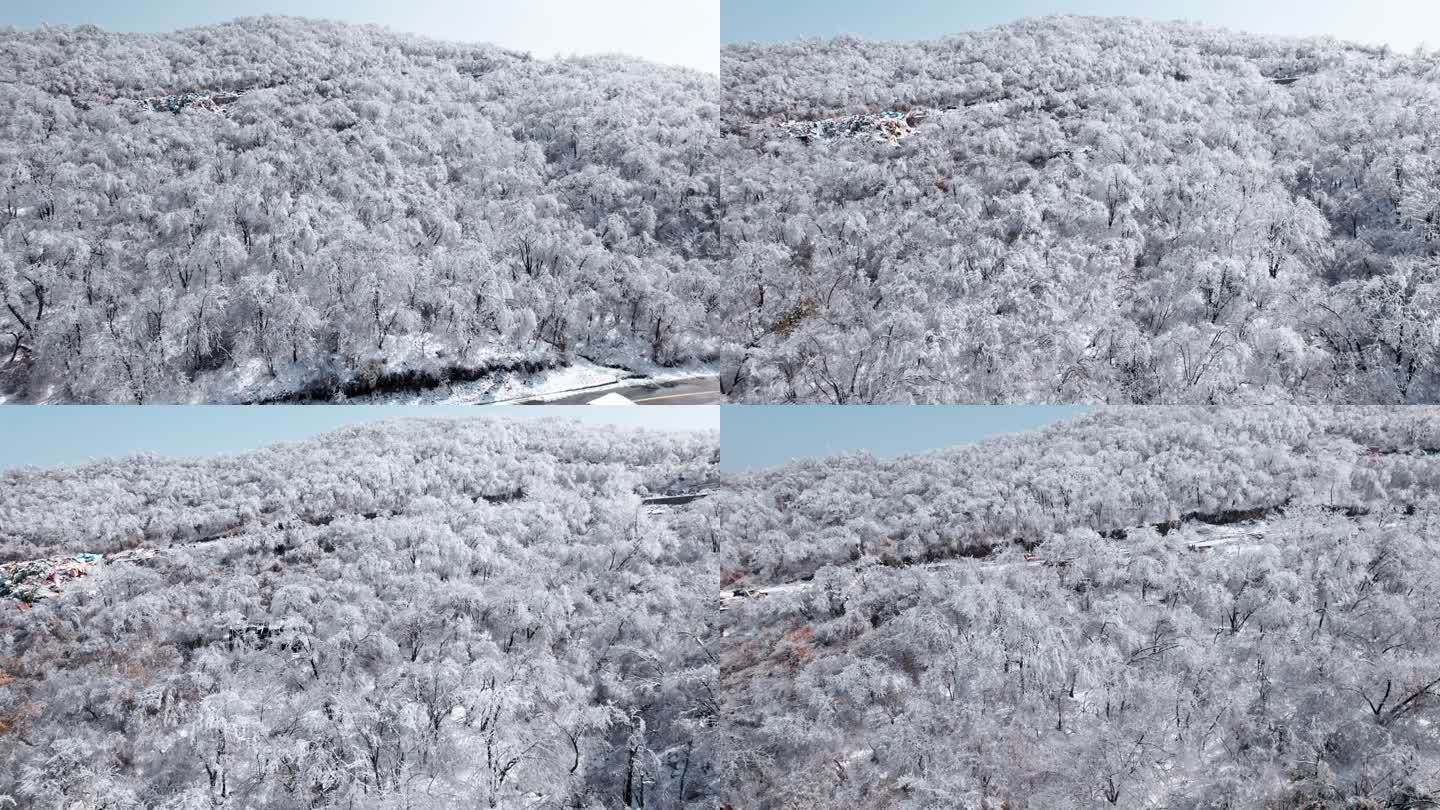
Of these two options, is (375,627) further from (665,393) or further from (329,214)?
(329,214)

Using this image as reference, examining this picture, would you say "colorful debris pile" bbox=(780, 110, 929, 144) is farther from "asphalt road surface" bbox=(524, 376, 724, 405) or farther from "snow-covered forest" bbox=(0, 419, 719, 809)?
"snow-covered forest" bbox=(0, 419, 719, 809)

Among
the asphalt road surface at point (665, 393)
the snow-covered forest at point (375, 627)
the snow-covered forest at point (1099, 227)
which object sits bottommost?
the snow-covered forest at point (375, 627)

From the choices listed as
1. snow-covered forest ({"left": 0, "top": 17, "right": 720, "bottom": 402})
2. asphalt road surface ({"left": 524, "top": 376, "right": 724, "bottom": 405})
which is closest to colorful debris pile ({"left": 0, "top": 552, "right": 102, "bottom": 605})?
snow-covered forest ({"left": 0, "top": 17, "right": 720, "bottom": 402})

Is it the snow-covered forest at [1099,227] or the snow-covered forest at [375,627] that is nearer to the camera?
the snow-covered forest at [1099,227]

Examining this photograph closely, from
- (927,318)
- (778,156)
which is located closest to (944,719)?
(927,318)

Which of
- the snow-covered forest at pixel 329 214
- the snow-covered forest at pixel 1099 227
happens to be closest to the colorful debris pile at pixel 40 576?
the snow-covered forest at pixel 329 214

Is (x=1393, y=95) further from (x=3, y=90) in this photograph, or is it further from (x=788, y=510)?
(x=3, y=90)

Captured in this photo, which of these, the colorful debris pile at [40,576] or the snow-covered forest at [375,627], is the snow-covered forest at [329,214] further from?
the colorful debris pile at [40,576]
